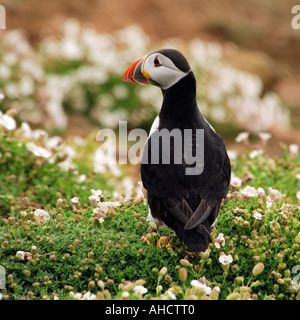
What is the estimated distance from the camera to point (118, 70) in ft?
35.7

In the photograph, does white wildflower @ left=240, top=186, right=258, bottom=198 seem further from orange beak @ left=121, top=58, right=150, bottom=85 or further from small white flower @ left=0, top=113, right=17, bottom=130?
small white flower @ left=0, top=113, right=17, bottom=130

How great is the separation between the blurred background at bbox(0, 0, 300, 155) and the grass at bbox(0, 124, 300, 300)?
4819 millimetres

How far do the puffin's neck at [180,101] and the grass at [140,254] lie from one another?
2.84 ft

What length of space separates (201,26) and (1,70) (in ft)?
30.0

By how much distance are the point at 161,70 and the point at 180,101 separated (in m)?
0.29

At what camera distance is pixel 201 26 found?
16750 mm

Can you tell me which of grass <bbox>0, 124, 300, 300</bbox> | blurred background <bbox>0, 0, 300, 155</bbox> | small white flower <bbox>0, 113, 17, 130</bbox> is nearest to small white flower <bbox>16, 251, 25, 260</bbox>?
grass <bbox>0, 124, 300, 300</bbox>

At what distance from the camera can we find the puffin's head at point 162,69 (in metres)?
4.20

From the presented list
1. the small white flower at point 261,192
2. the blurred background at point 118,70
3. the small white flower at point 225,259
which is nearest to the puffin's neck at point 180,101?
the small white flower at point 261,192

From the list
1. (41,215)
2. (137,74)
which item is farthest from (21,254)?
(137,74)

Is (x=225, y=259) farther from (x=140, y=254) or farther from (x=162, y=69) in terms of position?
(x=162, y=69)

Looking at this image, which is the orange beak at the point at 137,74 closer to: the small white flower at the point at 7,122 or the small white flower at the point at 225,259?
the small white flower at the point at 225,259

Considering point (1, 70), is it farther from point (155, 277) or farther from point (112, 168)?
point (155, 277)
